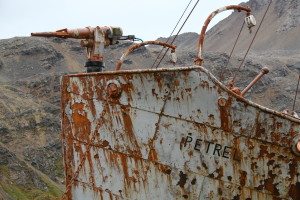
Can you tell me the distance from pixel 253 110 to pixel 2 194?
13.4m

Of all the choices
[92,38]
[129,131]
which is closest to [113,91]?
[129,131]

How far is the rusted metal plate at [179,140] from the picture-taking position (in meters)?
5.36

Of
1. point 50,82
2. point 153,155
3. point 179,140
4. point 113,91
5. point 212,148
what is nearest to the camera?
point 212,148

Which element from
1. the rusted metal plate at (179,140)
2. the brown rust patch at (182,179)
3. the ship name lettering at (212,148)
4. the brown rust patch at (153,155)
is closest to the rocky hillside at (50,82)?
the rusted metal plate at (179,140)

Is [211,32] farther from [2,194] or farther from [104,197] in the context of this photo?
[104,197]

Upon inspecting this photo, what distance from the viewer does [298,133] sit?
5316 millimetres

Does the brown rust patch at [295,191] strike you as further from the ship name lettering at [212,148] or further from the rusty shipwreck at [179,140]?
the ship name lettering at [212,148]

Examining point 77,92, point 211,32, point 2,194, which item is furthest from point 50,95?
point 211,32

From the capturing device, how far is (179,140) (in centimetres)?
562

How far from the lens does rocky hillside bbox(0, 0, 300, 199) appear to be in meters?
21.0

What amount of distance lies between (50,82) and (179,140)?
34.5 metres

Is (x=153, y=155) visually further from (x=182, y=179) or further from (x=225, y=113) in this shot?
(x=225, y=113)

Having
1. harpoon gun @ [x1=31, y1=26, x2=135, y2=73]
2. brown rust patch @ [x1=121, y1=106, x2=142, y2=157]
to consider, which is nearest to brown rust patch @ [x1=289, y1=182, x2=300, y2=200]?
brown rust patch @ [x1=121, y1=106, x2=142, y2=157]

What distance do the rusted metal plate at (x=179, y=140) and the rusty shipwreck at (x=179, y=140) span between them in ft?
0.04
